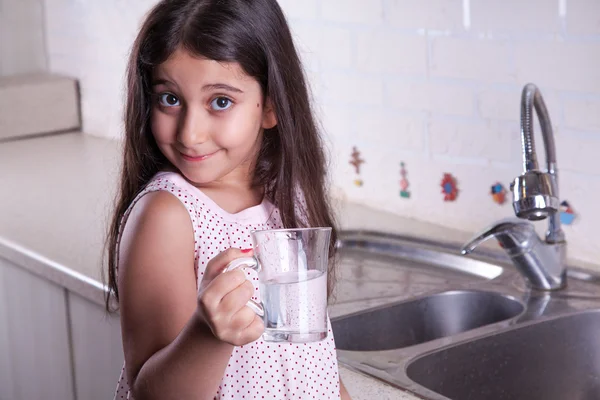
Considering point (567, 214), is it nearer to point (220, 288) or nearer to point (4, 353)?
point (220, 288)

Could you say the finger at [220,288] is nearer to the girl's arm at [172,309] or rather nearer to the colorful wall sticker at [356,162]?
the girl's arm at [172,309]

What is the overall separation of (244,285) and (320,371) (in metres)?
0.33

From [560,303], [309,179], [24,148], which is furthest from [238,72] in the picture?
[24,148]

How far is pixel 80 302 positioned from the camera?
1.74 meters

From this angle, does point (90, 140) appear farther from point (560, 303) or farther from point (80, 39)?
point (560, 303)

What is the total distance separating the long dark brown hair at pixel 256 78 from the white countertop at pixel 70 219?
26cm

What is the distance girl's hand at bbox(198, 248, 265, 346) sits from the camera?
0.87 meters

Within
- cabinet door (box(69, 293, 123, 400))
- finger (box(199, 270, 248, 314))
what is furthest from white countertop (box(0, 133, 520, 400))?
finger (box(199, 270, 248, 314))

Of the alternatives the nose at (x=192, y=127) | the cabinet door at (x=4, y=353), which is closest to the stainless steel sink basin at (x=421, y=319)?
the nose at (x=192, y=127)

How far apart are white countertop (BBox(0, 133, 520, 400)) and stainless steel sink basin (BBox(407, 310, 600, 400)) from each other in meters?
0.24

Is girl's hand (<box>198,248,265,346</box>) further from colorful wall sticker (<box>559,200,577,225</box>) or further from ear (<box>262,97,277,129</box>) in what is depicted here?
colorful wall sticker (<box>559,200,577,225</box>)

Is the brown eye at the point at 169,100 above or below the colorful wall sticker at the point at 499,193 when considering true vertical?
above

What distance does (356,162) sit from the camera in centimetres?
210

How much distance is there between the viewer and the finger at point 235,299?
2.85 ft
